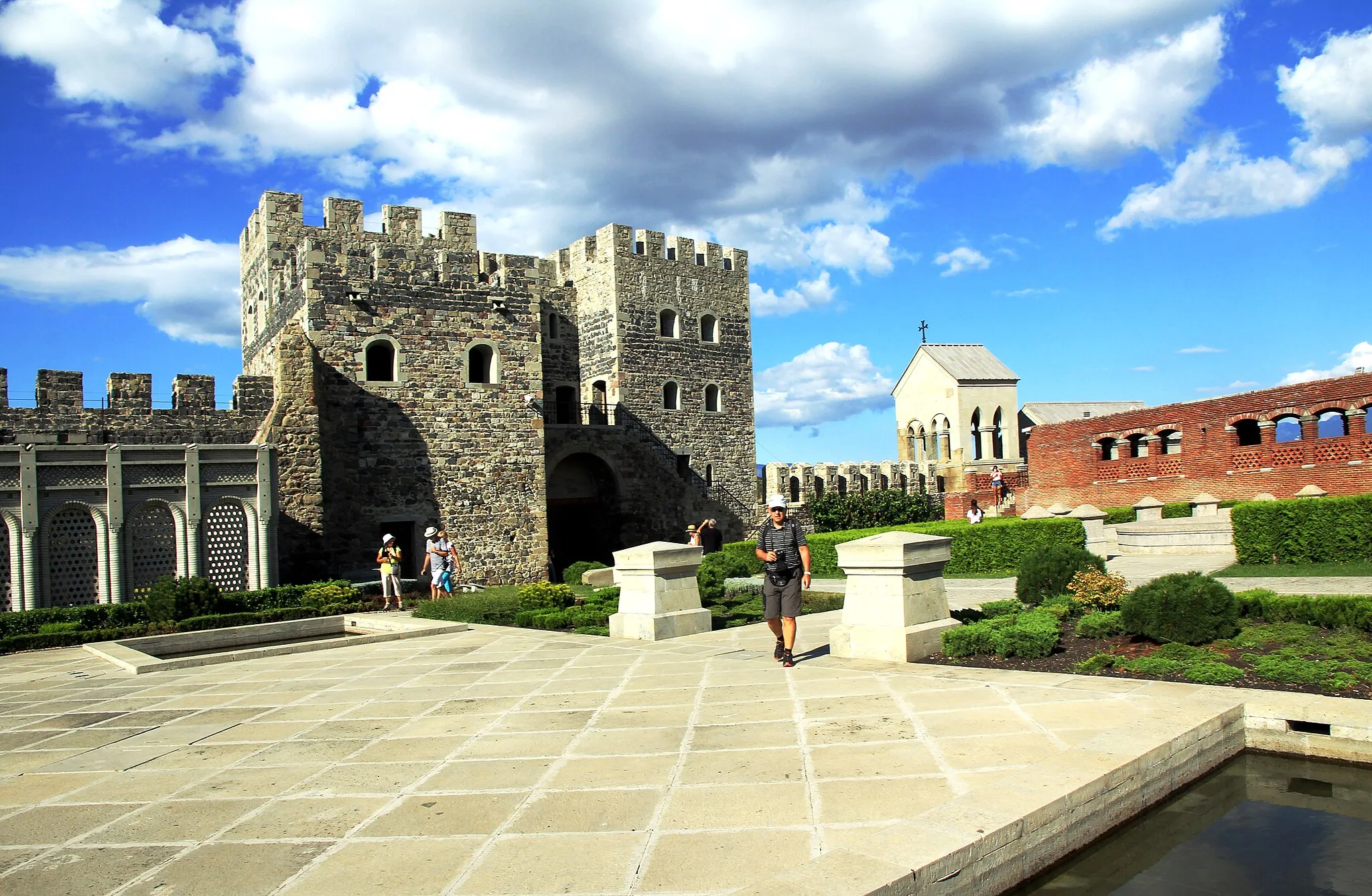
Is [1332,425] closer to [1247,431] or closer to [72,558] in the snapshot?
[1247,431]

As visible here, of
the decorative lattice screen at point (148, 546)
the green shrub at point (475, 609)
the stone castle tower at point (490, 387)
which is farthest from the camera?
the stone castle tower at point (490, 387)

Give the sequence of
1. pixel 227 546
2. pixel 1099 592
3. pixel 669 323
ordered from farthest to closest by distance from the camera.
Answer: pixel 669 323, pixel 227 546, pixel 1099 592

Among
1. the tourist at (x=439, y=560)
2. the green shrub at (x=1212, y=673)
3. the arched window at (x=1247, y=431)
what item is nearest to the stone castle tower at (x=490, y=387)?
the tourist at (x=439, y=560)

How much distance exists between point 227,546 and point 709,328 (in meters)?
18.7

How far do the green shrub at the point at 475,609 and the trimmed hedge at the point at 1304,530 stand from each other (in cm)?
1261

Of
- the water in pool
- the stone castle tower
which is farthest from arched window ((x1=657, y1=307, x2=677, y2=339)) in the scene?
the water in pool

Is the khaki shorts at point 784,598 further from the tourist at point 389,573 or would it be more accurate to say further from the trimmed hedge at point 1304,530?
the tourist at point 389,573

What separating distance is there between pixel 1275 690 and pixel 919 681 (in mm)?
2485

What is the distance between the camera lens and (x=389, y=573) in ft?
62.7

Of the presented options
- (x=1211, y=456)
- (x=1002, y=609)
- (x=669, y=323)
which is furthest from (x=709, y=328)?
(x=1002, y=609)

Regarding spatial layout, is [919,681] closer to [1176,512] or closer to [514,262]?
[1176,512]

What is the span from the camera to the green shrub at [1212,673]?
709 cm

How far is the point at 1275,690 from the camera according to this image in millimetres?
6789

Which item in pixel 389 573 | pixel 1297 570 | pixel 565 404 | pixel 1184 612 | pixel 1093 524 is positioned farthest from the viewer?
pixel 565 404
